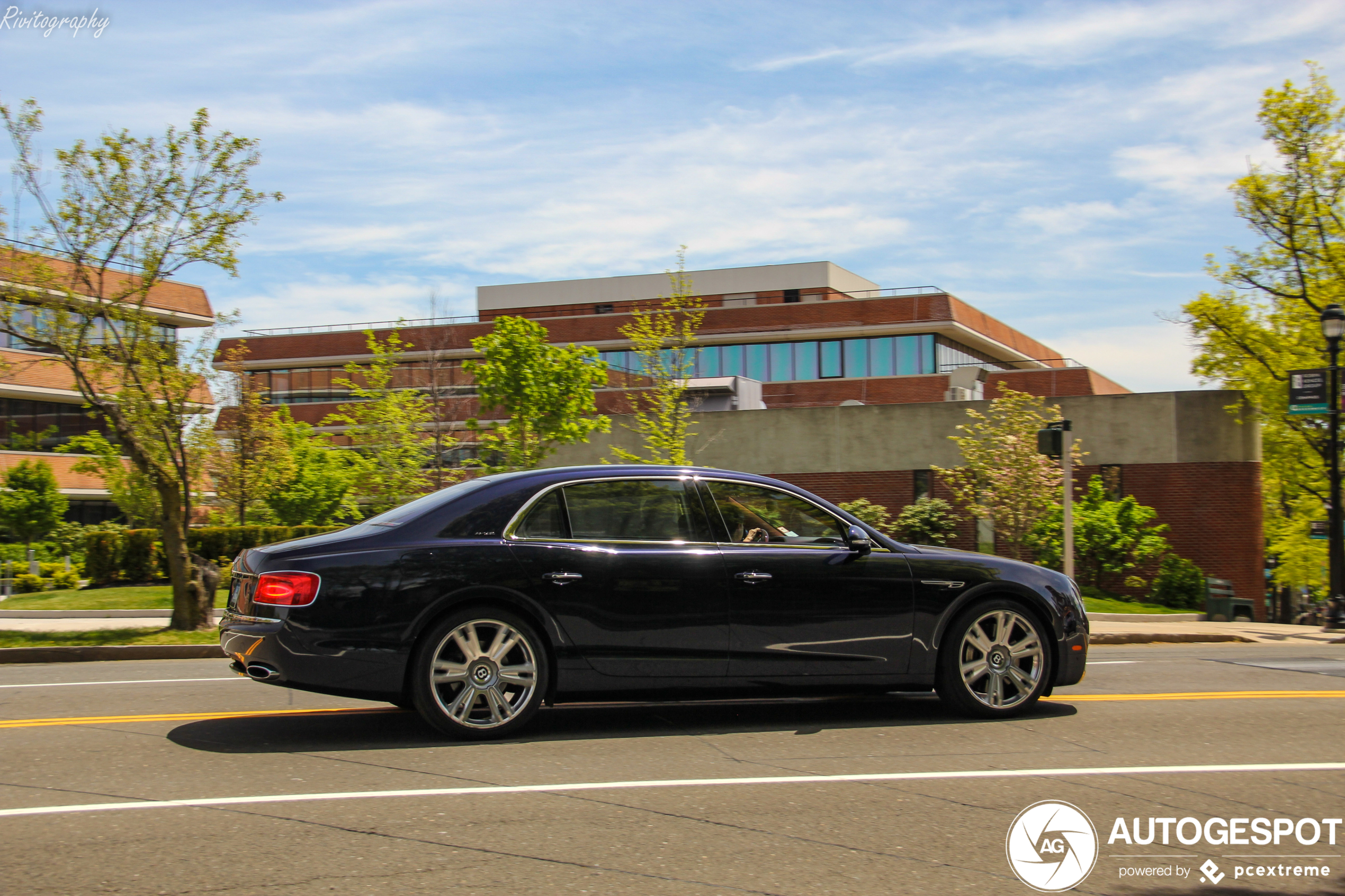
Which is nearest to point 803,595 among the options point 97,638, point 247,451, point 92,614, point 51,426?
point 97,638

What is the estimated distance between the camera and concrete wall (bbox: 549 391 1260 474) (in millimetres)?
27125

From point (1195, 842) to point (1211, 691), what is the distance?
481cm

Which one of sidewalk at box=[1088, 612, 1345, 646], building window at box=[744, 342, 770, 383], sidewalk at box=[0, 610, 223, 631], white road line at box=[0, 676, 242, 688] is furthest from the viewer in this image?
building window at box=[744, 342, 770, 383]

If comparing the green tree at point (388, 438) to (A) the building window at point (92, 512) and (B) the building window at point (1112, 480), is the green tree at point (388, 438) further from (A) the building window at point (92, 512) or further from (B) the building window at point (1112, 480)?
(A) the building window at point (92, 512)

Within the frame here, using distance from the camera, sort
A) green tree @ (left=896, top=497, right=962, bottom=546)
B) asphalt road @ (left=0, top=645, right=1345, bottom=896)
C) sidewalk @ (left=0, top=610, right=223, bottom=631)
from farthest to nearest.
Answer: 1. green tree @ (left=896, top=497, right=962, bottom=546)
2. sidewalk @ (left=0, top=610, right=223, bottom=631)
3. asphalt road @ (left=0, top=645, right=1345, bottom=896)

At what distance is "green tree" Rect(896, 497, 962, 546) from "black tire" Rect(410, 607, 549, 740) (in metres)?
21.2

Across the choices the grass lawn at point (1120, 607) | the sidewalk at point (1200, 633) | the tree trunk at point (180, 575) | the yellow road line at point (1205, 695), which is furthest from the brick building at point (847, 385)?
the yellow road line at point (1205, 695)

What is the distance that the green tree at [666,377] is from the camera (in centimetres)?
2606

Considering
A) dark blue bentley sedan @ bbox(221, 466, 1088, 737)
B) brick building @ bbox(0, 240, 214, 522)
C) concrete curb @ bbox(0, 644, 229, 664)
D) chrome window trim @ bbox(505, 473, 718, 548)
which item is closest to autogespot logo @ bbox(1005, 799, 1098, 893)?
dark blue bentley sedan @ bbox(221, 466, 1088, 737)

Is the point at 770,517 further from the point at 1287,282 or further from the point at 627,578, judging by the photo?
the point at 1287,282

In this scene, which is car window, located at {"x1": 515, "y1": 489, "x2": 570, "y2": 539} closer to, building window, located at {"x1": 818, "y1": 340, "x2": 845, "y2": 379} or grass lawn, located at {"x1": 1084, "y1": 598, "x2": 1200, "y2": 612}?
grass lawn, located at {"x1": 1084, "y1": 598, "x2": 1200, "y2": 612}

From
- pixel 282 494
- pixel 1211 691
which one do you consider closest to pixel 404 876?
pixel 1211 691

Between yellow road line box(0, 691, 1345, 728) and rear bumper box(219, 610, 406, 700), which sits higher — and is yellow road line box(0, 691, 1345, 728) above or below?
below

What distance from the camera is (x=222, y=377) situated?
21016 mm
